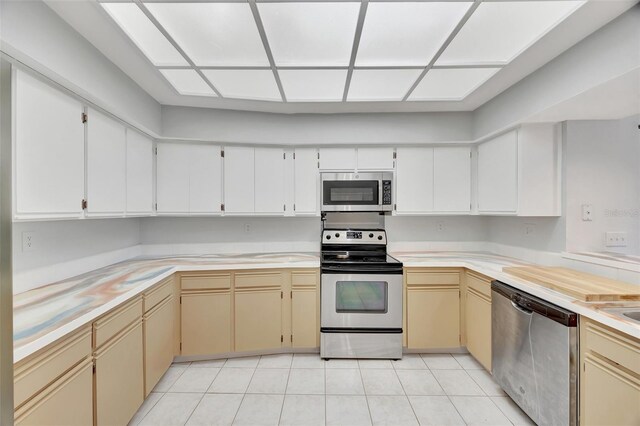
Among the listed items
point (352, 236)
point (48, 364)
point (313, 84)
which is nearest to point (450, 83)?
point (313, 84)

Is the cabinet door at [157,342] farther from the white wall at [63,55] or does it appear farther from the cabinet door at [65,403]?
the white wall at [63,55]

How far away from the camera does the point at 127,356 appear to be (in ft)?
5.58

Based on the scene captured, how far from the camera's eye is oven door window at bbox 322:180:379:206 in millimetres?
2938

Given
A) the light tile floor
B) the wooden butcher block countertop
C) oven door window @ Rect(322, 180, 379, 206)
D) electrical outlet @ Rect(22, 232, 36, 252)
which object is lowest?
the light tile floor

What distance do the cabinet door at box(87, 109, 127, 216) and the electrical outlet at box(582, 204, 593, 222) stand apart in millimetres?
3685

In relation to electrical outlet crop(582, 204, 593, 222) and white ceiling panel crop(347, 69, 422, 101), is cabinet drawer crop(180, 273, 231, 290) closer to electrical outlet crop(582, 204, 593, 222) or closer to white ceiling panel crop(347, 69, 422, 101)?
white ceiling panel crop(347, 69, 422, 101)

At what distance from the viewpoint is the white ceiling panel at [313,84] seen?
6.97ft

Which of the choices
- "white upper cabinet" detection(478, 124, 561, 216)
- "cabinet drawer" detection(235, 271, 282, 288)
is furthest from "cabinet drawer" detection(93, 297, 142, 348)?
"white upper cabinet" detection(478, 124, 561, 216)

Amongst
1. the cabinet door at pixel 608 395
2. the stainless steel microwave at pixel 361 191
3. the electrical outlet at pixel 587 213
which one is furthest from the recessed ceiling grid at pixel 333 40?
the cabinet door at pixel 608 395

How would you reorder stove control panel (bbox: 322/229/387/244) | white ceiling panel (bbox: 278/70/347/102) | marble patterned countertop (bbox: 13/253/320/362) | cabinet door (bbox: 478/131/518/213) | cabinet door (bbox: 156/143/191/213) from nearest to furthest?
marble patterned countertop (bbox: 13/253/320/362) < white ceiling panel (bbox: 278/70/347/102) < cabinet door (bbox: 478/131/518/213) < cabinet door (bbox: 156/143/191/213) < stove control panel (bbox: 322/229/387/244)

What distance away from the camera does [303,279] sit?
2654mm

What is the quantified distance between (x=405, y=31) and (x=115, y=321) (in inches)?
94.3

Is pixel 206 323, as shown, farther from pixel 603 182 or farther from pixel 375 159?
pixel 603 182

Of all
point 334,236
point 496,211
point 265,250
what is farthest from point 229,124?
point 496,211
